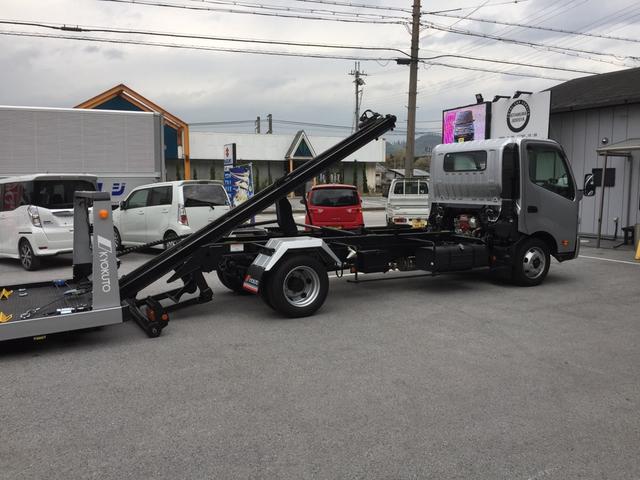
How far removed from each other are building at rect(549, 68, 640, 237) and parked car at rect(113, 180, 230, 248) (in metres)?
10.3

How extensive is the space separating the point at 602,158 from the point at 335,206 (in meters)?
8.55

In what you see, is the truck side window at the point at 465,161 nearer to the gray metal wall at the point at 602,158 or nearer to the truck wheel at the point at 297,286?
the truck wheel at the point at 297,286

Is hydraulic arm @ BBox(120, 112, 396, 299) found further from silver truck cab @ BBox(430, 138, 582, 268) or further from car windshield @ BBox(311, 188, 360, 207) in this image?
car windshield @ BBox(311, 188, 360, 207)

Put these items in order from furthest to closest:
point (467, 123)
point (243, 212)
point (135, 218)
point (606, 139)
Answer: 1. point (467, 123)
2. point (606, 139)
3. point (135, 218)
4. point (243, 212)

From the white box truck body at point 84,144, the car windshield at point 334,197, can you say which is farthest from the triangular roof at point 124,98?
the car windshield at point 334,197

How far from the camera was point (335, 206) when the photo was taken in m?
14.4

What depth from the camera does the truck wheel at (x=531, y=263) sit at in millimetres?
8859

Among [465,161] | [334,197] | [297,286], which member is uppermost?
[465,161]

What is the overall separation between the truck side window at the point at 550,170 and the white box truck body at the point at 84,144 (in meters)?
10.6

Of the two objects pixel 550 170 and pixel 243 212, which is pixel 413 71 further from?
pixel 243 212

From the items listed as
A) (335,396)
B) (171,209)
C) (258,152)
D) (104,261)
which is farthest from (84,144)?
(258,152)

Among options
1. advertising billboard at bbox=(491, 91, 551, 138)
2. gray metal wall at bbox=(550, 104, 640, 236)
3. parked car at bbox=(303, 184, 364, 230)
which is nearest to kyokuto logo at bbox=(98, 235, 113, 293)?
parked car at bbox=(303, 184, 364, 230)

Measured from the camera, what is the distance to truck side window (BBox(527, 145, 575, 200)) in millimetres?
8883

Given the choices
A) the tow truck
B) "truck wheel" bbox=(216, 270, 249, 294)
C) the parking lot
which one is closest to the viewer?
the parking lot
